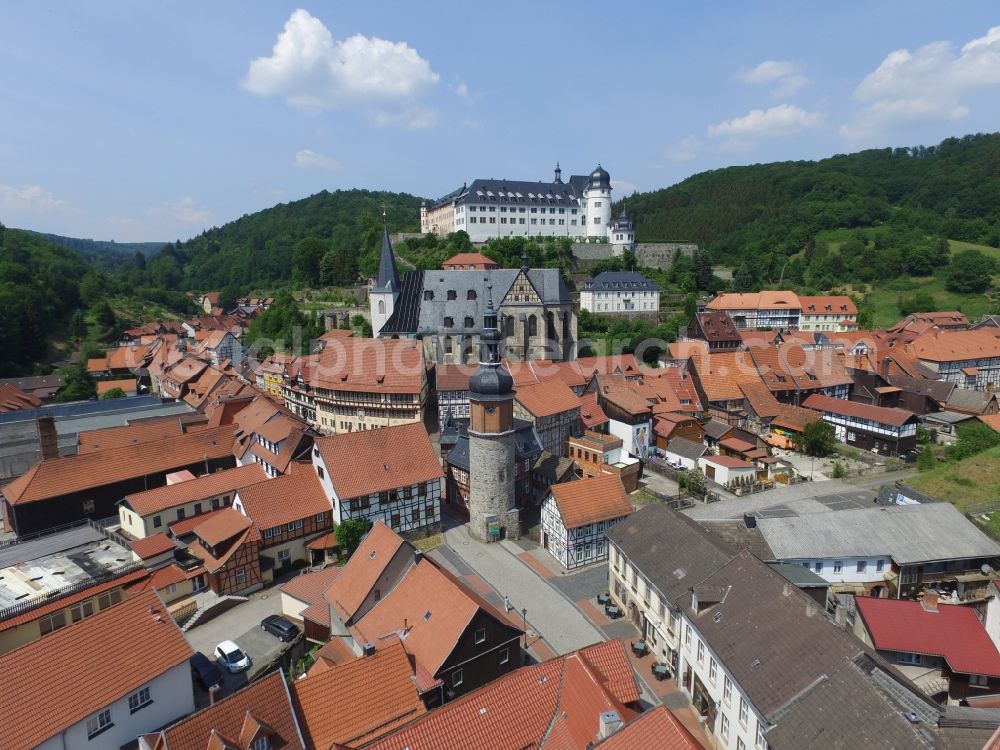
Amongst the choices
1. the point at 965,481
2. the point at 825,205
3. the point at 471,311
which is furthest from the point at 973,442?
the point at 825,205

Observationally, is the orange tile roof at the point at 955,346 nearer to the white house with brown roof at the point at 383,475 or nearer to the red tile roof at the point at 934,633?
the red tile roof at the point at 934,633

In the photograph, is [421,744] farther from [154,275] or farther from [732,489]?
[154,275]

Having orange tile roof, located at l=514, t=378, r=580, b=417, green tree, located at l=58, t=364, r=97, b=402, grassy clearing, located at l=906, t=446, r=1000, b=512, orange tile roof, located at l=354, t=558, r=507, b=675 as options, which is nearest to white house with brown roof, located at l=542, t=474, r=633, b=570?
orange tile roof, located at l=354, t=558, r=507, b=675

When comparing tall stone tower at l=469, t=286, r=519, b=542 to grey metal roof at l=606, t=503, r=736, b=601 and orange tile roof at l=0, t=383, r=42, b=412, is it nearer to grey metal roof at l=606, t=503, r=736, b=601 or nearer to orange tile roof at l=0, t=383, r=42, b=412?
grey metal roof at l=606, t=503, r=736, b=601

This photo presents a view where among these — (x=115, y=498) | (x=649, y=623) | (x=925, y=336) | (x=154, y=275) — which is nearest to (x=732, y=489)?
(x=649, y=623)

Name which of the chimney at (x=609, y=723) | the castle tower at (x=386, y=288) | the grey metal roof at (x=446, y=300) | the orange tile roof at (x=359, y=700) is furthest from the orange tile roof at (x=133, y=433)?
the chimney at (x=609, y=723)
